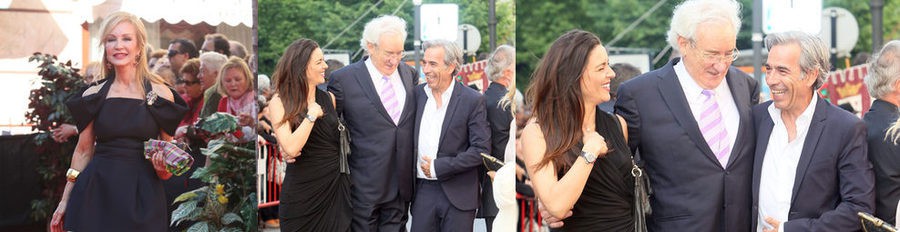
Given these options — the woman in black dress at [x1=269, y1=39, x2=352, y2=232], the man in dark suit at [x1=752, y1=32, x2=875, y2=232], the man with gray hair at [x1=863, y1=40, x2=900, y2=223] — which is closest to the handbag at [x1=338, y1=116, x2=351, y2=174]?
the woman in black dress at [x1=269, y1=39, x2=352, y2=232]

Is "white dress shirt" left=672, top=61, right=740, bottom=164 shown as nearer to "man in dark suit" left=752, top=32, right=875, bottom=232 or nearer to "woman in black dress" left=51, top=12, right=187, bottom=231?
"man in dark suit" left=752, top=32, right=875, bottom=232

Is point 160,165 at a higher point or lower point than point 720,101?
lower

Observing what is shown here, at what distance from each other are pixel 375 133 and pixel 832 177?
249cm

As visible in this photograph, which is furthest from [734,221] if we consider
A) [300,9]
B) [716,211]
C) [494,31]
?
[300,9]

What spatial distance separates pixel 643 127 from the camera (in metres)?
4.68

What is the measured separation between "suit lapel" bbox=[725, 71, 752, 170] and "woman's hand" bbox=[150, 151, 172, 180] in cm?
325

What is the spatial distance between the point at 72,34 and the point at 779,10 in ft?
12.6

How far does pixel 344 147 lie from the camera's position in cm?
595

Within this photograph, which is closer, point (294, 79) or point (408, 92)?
point (408, 92)

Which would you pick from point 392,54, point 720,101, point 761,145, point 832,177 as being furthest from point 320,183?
point 832,177

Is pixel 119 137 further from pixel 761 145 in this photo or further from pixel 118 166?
pixel 761 145

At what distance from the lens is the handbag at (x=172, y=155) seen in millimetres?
6145

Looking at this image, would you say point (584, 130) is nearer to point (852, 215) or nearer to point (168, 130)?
Answer: point (852, 215)

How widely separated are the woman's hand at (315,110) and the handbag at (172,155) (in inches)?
36.4
